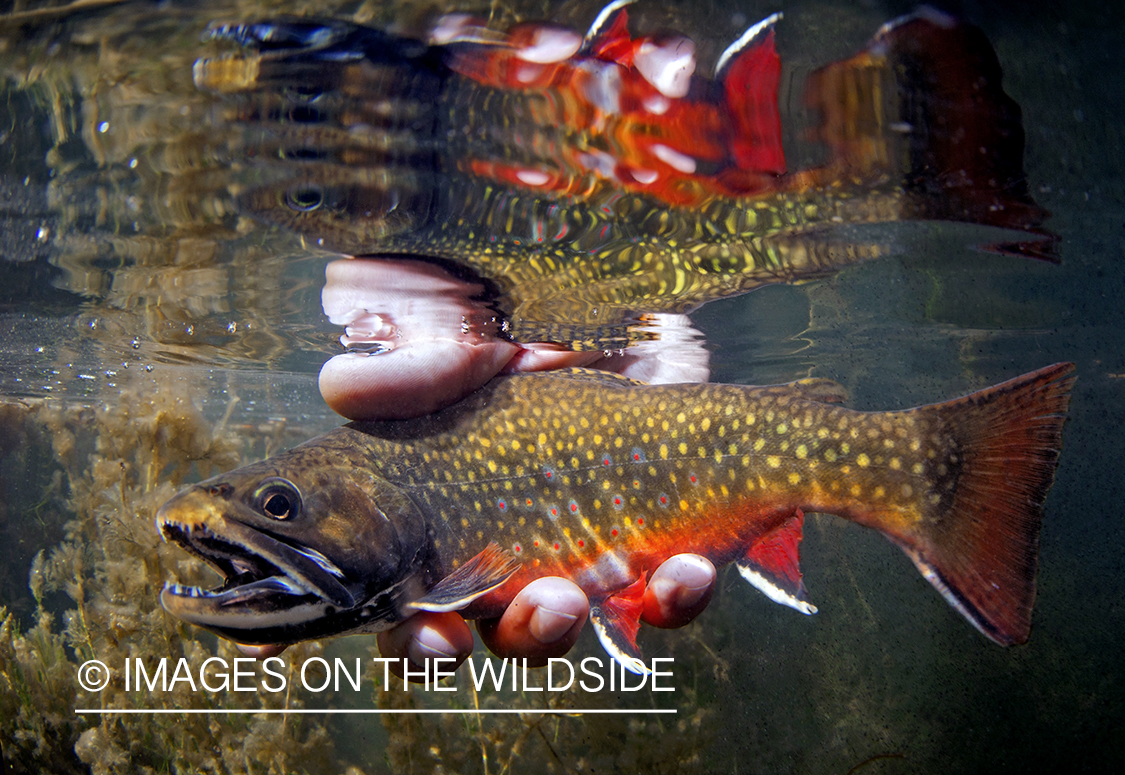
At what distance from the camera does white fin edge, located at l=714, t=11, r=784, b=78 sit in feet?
9.77

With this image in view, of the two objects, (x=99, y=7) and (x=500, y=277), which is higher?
(x=99, y=7)

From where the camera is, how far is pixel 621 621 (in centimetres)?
348

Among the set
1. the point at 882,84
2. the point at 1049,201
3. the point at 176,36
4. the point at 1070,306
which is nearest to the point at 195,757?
the point at 176,36

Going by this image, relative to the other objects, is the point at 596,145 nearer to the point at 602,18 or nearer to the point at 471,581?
the point at 602,18

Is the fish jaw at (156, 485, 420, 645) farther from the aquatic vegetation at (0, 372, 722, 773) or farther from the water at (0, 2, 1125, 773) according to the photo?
the aquatic vegetation at (0, 372, 722, 773)

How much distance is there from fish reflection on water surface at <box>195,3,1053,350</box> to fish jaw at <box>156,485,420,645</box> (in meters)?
2.30

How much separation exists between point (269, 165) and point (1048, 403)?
16.0ft

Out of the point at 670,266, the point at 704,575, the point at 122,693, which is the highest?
the point at 670,266

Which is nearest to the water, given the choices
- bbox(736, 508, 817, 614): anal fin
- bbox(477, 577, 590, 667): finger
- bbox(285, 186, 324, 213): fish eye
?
bbox(285, 186, 324, 213): fish eye

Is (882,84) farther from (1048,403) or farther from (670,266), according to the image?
(670,266)

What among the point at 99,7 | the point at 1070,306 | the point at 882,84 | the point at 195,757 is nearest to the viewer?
the point at 99,7

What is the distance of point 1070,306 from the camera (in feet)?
31.6

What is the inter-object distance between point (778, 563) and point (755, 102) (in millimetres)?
2734

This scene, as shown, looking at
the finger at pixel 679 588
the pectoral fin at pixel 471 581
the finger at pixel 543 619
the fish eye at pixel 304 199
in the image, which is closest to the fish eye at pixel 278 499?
the pectoral fin at pixel 471 581
